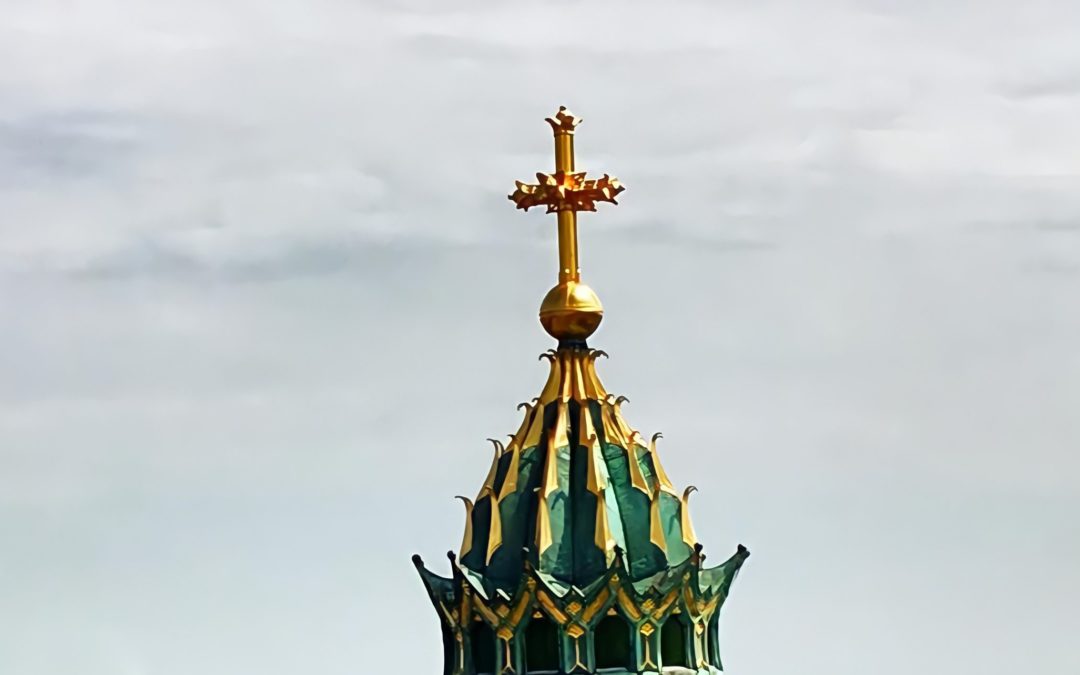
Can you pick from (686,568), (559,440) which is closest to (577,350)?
(559,440)

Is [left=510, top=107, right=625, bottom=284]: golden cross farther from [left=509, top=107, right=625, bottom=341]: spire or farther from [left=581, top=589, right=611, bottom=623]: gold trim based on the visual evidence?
[left=581, top=589, right=611, bottom=623]: gold trim

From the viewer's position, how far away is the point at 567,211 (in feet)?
94.9

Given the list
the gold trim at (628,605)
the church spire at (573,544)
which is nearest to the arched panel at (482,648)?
the church spire at (573,544)

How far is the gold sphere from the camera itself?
28500 mm

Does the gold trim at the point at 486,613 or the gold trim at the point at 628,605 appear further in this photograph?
the gold trim at the point at 486,613

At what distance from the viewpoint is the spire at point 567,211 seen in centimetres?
2855

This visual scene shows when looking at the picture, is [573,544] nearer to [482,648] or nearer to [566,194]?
[482,648]

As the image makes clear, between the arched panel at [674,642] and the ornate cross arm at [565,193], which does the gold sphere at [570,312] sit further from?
the arched panel at [674,642]

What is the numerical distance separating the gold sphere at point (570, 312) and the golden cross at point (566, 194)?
0.95ft

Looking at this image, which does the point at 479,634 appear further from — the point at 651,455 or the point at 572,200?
the point at 572,200

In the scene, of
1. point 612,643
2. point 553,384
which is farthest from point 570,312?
point 612,643

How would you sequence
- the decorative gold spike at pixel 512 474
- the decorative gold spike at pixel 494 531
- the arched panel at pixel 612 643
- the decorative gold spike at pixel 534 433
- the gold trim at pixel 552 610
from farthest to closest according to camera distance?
the decorative gold spike at pixel 534 433, the decorative gold spike at pixel 512 474, the decorative gold spike at pixel 494 531, the arched panel at pixel 612 643, the gold trim at pixel 552 610

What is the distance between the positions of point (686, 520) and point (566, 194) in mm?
4446

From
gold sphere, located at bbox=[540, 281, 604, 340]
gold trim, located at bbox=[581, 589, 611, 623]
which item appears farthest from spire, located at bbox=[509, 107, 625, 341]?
gold trim, located at bbox=[581, 589, 611, 623]
